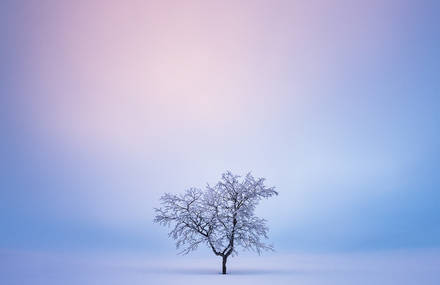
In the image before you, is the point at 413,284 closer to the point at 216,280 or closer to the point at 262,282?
the point at 262,282

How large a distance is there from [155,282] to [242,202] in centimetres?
1018

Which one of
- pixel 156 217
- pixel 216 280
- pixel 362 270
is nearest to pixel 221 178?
pixel 156 217

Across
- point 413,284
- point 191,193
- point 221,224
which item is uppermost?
point 191,193

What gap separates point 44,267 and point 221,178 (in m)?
13.4

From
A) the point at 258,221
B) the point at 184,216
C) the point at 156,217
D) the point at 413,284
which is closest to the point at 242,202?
the point at 258,221

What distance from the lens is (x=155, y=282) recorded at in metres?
23.3

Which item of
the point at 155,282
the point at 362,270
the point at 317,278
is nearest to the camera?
the point at 155,282

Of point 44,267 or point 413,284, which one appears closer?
point 413,284

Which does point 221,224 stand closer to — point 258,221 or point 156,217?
point 258,221

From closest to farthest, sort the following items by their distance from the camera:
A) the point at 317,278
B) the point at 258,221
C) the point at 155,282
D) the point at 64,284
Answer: the point at 64,284
the point at 155,282
the point at 317,278
the point at 258,221

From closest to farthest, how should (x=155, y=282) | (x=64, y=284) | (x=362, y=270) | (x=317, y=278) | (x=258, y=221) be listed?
1. (x=64, y=284)
2. (x=155, y=282)
3. (x=317, y=278)
4. (x=362, y=270)
5. (x=258, y=221)

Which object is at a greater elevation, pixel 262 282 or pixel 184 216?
pixel 184 216

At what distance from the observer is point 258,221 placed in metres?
31.0

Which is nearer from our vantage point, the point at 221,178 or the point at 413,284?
the point at 413,284
